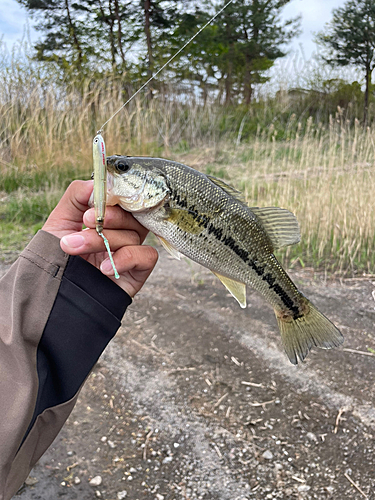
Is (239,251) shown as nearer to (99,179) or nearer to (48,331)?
(99,179)

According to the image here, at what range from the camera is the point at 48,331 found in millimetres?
1203

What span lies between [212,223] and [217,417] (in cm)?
174

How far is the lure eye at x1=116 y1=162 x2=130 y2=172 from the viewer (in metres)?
1.01

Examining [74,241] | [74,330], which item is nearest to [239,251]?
[74,241]

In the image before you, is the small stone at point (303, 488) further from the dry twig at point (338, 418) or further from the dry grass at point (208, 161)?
the dry grass at point (208, 161)

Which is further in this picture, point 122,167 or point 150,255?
point 150,255

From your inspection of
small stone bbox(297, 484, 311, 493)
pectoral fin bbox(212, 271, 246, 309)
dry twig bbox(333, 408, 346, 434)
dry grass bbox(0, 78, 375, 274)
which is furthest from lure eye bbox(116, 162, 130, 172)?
dry grass bbox(0, 78, 375, 274)

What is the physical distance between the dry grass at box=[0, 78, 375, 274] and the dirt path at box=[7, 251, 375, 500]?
46.7 inches

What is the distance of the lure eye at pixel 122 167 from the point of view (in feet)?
3.30

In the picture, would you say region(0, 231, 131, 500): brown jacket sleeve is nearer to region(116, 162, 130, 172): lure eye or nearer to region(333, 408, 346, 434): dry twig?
region(116, 162, 130, 172): lure eye

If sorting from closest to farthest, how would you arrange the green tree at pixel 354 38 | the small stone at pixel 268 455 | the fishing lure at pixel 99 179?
the fishing lure at pixel 99 179 < the small stone at pixel 268 455 < the green tree at pixel 354 38

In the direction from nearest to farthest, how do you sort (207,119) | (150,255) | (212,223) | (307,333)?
1. (212,223)
2. (307,333)
3. (150,255)
4. (207,119)

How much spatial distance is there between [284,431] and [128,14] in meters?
17.2

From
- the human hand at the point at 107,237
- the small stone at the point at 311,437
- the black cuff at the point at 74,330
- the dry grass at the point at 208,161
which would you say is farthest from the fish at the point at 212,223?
the dry grass at the point at 208,161
